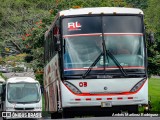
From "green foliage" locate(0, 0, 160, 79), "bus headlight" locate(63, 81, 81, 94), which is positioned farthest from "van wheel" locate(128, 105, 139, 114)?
"green foliage" locate(0, 0, 160, 79)

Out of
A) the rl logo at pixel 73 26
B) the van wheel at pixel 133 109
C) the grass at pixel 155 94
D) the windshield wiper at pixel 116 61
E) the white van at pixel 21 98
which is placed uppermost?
the rl logo at pixel 73 26

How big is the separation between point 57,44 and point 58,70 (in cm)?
103

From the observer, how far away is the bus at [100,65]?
60.5 feet

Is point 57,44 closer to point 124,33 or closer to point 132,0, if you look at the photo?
point 124,33

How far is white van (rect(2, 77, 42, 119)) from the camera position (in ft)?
94.9

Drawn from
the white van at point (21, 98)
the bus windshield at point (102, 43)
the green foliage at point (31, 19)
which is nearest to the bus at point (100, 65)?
the bus windshield at point (102, 43)

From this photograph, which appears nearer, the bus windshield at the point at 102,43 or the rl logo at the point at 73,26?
the bus windshield at the point at 102,43

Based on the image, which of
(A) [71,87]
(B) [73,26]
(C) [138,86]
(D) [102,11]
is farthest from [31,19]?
(C) [138,86]

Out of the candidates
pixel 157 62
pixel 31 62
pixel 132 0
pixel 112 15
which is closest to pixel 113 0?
pixel 31 62

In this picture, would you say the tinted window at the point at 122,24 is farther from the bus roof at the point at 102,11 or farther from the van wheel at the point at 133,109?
the van wheel at the point at 133,109

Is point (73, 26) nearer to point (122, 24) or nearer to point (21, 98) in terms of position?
point (122, 24)

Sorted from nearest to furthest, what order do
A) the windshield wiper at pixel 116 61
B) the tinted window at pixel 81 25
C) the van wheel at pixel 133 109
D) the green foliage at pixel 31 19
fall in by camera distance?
the windshield wiper at pixel 116 61 < the van wheel at pixel 133 109 < the tinted window at pixel 81 25 < the green foliage at pixel 31 19

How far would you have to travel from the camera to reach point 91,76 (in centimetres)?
1844

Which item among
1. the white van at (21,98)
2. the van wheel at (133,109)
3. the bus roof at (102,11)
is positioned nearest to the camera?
the van wheel at (133,109)
